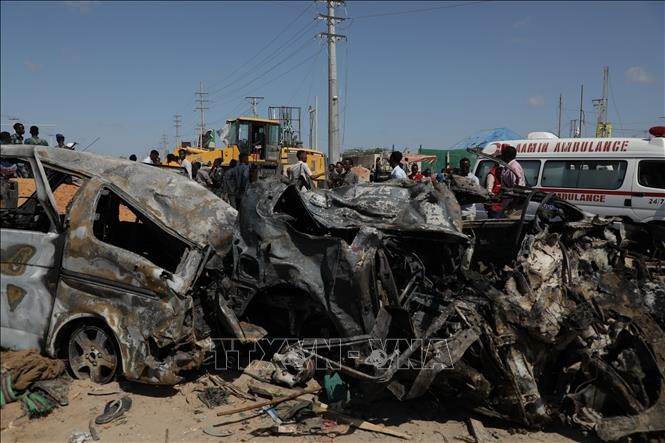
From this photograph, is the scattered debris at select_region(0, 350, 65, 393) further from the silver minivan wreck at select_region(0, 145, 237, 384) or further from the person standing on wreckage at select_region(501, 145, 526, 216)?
the person standing on wreckage at select_region(501, 145, 526, 216)

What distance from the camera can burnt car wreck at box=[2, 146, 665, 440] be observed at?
320 centimetres

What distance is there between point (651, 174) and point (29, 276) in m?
9.27

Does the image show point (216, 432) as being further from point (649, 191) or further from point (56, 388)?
point (649, 191)

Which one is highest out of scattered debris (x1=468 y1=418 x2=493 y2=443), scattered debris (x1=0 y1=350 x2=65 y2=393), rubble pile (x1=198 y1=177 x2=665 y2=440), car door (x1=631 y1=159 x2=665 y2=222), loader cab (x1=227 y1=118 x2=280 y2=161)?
loader cab (x1=227 y1=118 x2=280 y2=161)

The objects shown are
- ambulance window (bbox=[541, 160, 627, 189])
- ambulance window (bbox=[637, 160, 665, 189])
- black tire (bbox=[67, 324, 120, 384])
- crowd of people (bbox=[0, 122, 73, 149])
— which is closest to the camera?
black tire (bbox=[67, 324, 120, 384])

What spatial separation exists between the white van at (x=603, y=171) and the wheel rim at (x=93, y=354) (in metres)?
7.85

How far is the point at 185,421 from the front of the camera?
350cm

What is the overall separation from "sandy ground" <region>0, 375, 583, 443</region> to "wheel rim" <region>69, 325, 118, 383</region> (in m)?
0.08

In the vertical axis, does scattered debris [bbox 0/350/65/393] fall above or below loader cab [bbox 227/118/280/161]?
below

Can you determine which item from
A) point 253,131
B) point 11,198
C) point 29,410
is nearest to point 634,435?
point 29,410

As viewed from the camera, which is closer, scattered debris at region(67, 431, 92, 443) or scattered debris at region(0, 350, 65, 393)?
scattered debris at region(67, 431, 92, 443)

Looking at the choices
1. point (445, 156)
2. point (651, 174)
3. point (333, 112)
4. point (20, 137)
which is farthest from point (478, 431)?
point (445, 156)

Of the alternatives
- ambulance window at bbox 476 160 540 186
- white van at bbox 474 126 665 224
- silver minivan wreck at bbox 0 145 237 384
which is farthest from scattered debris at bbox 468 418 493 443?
ambulance window at bbox 476 160 540 186

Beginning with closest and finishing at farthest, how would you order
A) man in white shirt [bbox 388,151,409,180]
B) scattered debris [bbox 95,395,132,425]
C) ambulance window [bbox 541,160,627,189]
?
scattered debris [bbox 95,395,132,425] → man in white shirt [bbox 388,151,409,180] → ambulance window [bbox 541,160,627,189]
